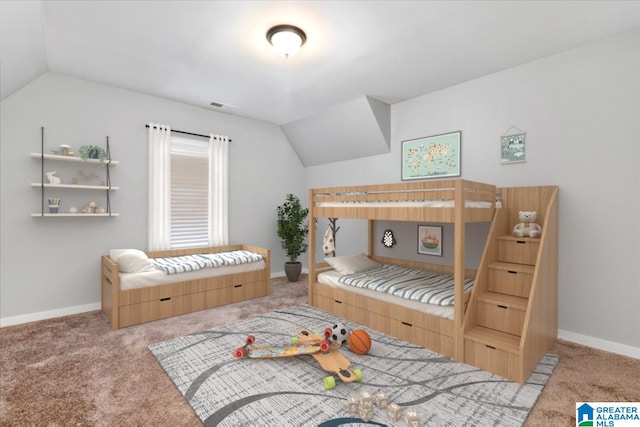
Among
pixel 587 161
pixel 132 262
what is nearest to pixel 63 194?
pixel 132 262

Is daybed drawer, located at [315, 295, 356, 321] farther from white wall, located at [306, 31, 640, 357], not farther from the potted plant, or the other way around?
white wall, located at [306, 31, 640, 357]

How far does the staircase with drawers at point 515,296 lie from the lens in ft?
7.73

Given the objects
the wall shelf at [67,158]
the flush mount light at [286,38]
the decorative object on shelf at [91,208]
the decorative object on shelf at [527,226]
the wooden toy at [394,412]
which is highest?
the flush mount light at [286,38]

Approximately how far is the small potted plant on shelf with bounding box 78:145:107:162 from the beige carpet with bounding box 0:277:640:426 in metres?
1.95

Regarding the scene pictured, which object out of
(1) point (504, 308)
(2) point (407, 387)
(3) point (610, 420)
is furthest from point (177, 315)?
(3) point (610, 420)

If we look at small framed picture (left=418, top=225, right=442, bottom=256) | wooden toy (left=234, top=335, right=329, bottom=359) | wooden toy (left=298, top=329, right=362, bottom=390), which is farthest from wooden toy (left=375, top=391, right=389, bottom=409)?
small framed picture (left=418, top=225, right=442, bottom=256)

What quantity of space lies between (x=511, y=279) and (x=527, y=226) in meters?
0.68

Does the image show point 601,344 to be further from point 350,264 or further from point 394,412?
point 350,264

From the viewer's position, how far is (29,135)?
3449 mm

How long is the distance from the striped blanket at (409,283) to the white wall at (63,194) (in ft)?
10.2

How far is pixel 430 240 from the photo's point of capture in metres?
4.18

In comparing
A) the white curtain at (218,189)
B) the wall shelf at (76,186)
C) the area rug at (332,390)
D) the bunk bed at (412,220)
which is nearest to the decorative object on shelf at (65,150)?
the wall shelf at (76,186)

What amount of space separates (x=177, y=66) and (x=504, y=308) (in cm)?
410

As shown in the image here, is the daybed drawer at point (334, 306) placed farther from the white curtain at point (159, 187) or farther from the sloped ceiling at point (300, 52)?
the sloped ceiling at point (300, 52)
